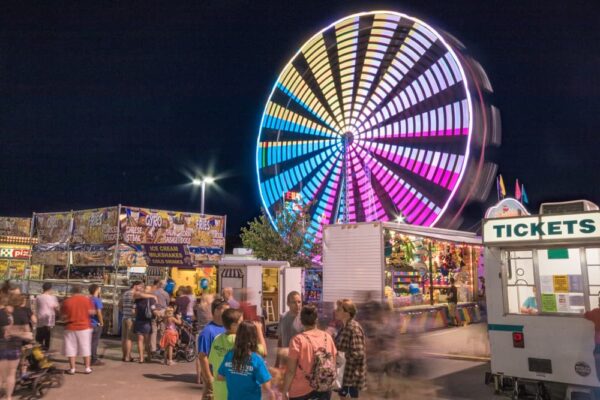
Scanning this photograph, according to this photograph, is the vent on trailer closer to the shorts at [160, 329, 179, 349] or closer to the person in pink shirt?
the person in pink shirt

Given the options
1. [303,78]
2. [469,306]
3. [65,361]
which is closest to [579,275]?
[65,361]

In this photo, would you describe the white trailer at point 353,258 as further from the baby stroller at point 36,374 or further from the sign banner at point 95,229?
the sign banner at point 95,229

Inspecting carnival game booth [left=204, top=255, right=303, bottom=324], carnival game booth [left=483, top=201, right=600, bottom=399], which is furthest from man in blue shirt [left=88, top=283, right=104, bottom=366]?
A: carnival game booth [left=483, top=201, right=600, bottom=399]

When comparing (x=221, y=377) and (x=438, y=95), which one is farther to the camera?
(x=438, y=95)

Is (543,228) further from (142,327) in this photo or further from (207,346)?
(142,327)

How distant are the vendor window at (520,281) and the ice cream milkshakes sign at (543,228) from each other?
0.32 m

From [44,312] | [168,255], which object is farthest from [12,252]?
[44,312]

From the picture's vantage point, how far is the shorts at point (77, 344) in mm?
8617

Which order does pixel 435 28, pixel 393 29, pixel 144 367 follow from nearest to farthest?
pixel 144 367
pixel 435 28
pixel 393 29

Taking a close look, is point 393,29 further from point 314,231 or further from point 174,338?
point 174,338

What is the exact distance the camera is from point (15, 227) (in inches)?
1619

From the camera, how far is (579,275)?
6.45 m

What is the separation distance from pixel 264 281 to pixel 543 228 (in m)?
11.9

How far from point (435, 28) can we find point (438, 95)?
9.36ft
